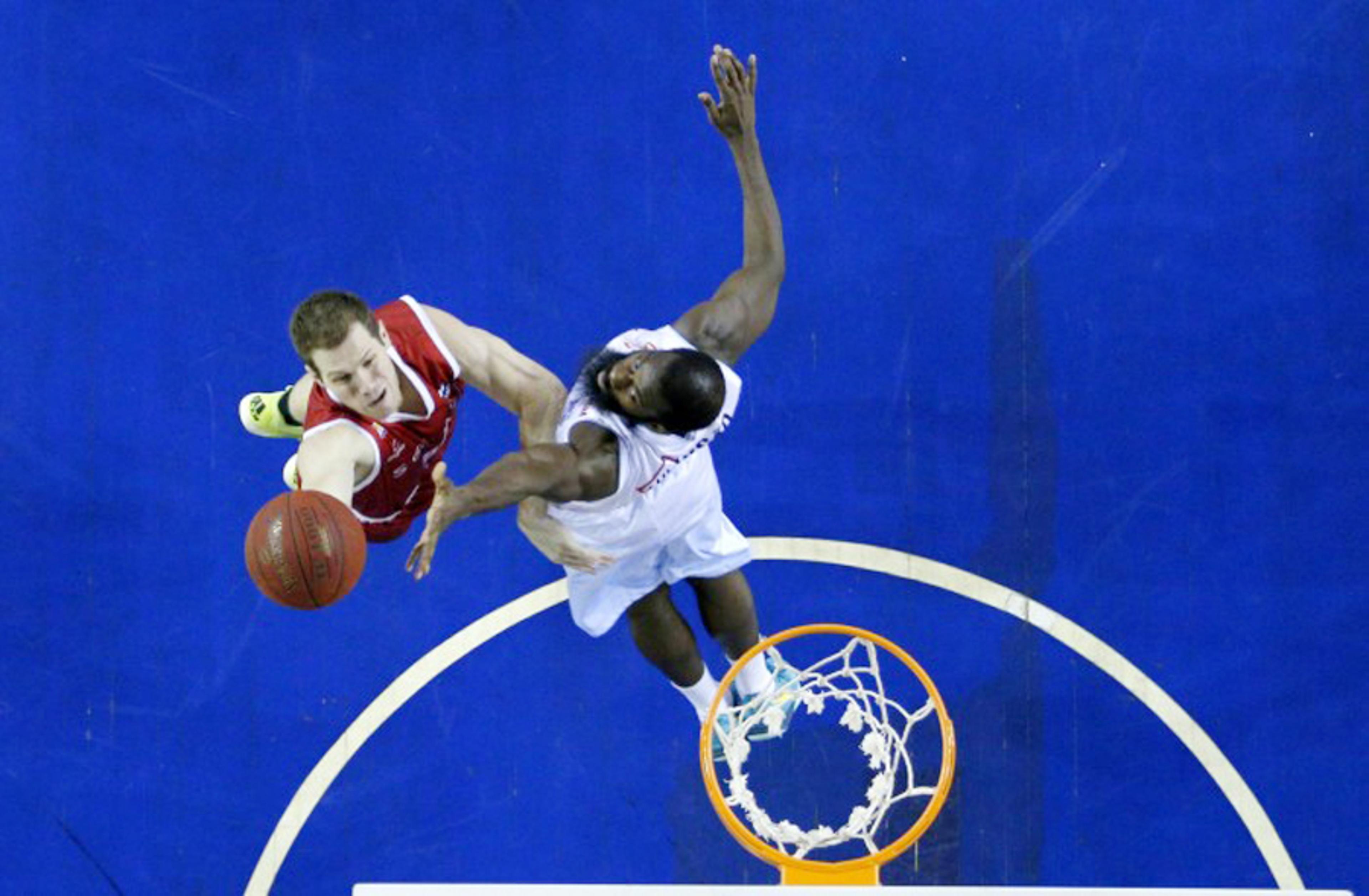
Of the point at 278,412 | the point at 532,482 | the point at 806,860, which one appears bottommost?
the point at 806,860

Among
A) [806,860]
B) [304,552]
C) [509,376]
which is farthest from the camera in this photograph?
[509,376]

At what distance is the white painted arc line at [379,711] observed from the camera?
6.60 metres

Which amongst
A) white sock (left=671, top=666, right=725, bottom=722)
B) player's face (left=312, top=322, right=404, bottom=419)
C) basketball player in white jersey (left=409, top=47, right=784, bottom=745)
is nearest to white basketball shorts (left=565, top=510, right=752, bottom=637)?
basketball player in white jersey (left=409, top=47, right=784, bottom=745)

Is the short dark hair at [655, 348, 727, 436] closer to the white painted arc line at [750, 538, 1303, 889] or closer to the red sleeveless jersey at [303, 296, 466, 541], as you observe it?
the red sleeveless jersey at [303, 296, 466, 541]

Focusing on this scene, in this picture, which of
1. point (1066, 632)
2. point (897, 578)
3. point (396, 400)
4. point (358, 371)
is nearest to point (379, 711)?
point (396, 400)

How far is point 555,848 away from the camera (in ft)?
21.7

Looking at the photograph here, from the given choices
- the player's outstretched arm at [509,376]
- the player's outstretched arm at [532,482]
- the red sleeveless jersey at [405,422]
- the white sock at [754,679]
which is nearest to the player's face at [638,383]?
the player's outstretched arm at [532,482]

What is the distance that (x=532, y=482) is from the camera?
4988mm

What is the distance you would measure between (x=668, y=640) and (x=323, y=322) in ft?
5.51

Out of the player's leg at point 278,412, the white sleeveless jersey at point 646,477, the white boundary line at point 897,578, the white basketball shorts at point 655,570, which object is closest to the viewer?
the white sleeveless jersey at point 646,477

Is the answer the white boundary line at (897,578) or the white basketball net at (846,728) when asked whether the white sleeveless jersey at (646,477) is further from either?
the white boundary line at (897,578)

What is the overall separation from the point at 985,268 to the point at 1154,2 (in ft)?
3.97

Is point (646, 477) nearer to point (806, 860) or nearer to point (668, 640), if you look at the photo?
point (668, 640)

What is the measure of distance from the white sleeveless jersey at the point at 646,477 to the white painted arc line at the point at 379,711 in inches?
44.6
